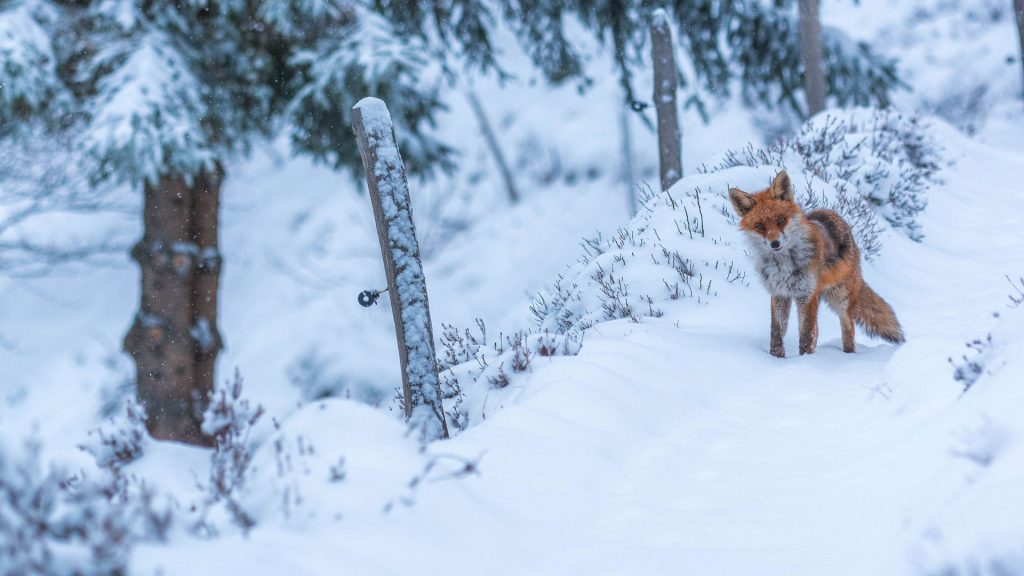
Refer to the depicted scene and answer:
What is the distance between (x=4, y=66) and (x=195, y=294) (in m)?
3.15

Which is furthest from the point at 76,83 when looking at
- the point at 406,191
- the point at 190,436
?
the point at 406,191

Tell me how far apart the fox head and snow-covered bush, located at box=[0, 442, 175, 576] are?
4.66 m

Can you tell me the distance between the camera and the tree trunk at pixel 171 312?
9156 mm

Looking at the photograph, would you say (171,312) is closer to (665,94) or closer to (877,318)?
(665,94)

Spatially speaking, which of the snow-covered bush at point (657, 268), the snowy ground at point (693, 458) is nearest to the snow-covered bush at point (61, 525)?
the snowy ground at point (693, 458)

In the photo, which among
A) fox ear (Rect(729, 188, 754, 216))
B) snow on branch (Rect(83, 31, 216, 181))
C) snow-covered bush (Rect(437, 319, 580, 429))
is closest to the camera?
snow-covered bush (Rect(437, 319, 580, 429))

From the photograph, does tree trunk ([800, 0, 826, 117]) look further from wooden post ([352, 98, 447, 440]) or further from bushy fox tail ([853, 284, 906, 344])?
wooden post ([352, 98, 447, 440])

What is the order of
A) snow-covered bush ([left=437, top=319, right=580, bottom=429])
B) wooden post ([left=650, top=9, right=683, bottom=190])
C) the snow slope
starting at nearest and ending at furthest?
the snow slope → snow-covered bush ([left=437, top=319, right=580, bottom=429]) → wooden post ([left=650, top=9, right=683, bottom=190])

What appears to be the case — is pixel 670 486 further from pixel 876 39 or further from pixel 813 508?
pixel 876 39

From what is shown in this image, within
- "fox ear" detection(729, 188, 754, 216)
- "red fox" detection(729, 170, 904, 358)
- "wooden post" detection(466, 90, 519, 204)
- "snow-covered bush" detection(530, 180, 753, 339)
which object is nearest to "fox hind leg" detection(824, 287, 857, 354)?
"red fox" detection(729, 170, 904, 358)

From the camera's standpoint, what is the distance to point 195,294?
31.3 feet

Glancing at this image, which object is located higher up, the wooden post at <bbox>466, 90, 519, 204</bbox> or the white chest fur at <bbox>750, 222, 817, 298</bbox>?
the wooden post at <bbox>466, 90, 519, 204</bbox>

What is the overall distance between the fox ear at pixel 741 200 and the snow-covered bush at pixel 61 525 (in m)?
4.79

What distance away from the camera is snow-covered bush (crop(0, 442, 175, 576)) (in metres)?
2.19
